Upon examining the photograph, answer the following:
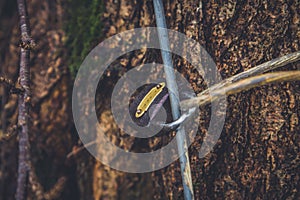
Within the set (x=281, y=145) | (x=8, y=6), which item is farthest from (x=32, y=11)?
(x=281, y=145)

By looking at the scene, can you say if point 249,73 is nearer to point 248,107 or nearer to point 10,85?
point 248,107

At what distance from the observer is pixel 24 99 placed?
86cm

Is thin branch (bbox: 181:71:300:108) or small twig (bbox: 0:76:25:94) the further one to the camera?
small twig (bbox: 0:76:25:94)

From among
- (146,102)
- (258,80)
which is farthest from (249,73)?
(146,102)

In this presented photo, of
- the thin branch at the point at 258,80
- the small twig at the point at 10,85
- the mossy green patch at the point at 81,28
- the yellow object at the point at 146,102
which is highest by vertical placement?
the mossy green patch at the point at 81,28

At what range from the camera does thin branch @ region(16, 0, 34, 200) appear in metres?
0.82

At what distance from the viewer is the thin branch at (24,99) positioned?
0.82 meters

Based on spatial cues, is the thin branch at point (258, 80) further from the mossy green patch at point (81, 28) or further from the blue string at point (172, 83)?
the mossy green patch at point (81, 28)

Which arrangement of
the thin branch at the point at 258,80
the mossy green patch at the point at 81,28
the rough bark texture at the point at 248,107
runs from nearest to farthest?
the thin branch at the point at 258,80 < the rough bark texture at the point at 248,107 < the mossy green patch at the point at 81,28

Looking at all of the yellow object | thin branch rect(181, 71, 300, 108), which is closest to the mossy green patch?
the yellow object

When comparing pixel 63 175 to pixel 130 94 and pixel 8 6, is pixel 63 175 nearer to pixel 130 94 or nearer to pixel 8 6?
pixel 130 94

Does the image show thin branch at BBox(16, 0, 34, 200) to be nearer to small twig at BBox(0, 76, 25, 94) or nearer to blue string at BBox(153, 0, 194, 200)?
small twig at BBox(0, 76, 25, 94)

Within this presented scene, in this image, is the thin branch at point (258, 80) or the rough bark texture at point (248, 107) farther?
the rough bark texture at point (248, 107)

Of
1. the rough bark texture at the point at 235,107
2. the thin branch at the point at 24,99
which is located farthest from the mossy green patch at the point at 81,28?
the thin branch at the point at 24,99
